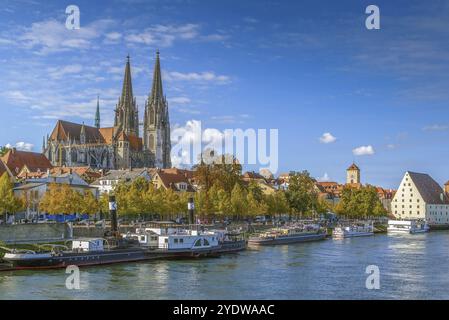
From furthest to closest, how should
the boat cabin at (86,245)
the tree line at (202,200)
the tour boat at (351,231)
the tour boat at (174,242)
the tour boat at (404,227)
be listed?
the tour boat at (404,227)
the tour boat at (351,231)
the tree line at (202,200)
the tour boat at (174,242)
the boat cabin at (86,245)

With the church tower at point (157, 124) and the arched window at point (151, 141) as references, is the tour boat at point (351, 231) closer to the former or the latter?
the church tower at point (157, 124)

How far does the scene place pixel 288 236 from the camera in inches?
3187

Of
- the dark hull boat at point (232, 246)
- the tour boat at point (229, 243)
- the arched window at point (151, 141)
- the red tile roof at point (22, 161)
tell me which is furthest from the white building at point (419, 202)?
the dark hull boat at point (232, 246)

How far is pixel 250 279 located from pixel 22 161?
76537 millimetres

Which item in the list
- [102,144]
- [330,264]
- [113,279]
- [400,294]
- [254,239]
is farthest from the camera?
[102,144]

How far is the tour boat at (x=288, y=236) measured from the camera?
76312mm

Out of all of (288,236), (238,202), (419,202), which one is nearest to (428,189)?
(419,202)

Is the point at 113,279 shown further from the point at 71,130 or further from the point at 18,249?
the point at 71,130

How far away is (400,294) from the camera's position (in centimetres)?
3738

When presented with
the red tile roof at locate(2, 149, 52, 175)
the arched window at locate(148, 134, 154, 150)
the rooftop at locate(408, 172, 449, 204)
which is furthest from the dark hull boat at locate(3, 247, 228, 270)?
the arched window at locate(148, 134, 154, 150)

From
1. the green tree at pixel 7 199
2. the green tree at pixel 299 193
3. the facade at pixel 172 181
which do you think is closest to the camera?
the green tree at pixel 7 199

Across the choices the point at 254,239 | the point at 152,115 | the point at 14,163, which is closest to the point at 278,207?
the point at 254,239

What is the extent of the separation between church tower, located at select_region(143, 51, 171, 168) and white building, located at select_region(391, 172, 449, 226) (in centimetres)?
6487

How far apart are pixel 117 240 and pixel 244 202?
40185 mm
